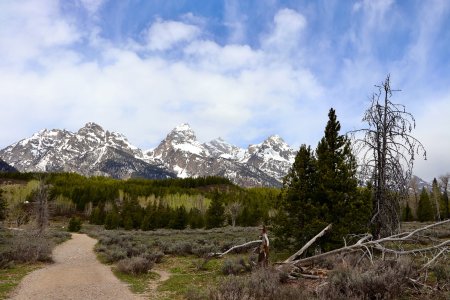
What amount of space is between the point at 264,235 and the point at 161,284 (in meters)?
4.18

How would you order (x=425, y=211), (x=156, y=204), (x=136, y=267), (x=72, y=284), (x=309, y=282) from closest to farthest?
(x=309, y=282) < (x=72, y=284) < (x=136, y=267) < (x=425, y=211) < (x=156, y=204)

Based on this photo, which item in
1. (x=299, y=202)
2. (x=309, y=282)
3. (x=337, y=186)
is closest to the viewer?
(x=309, y=282)

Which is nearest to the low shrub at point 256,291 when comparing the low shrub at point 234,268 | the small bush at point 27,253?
the low shrub at point 234,268

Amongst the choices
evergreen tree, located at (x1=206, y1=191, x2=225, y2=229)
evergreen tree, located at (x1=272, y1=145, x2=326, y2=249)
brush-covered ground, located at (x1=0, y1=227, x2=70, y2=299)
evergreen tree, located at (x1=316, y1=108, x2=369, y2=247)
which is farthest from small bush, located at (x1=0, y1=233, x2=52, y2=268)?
evergreen tree, located at (x1=206, y1=191, x2=225, y2=229)

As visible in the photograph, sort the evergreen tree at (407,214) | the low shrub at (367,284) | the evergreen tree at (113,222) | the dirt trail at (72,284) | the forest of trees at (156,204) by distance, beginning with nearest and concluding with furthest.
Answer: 1. the low shrub at (367,284)
2. the dirt trail at (72,284)
3. the forest of trees at (156,204)
4. the evergreen tree at (113,222)
5. the evergreen tree at (407,214)

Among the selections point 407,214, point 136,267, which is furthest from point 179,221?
point 136,267

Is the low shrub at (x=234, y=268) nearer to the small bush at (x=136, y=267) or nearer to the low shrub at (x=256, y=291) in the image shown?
the small bush at (x=136, y=267)

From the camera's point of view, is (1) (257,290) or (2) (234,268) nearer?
(1) (257,290)

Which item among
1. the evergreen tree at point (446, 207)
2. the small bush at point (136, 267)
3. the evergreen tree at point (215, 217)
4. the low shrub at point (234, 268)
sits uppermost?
the evergreen tree at point (446, 207)

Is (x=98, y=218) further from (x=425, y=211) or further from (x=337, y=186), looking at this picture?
(x=337, y=186)

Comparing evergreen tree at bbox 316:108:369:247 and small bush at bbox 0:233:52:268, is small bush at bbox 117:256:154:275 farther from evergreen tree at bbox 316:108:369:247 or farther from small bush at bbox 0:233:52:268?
evergreen tree at bbox 316:108:369:247

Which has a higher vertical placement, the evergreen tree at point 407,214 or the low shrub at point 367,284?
the evergreen tree at point 407,214

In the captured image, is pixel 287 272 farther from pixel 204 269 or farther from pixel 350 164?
pixel 350 164

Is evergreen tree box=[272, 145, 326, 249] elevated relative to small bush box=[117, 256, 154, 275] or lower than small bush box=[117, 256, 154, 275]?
elevated
